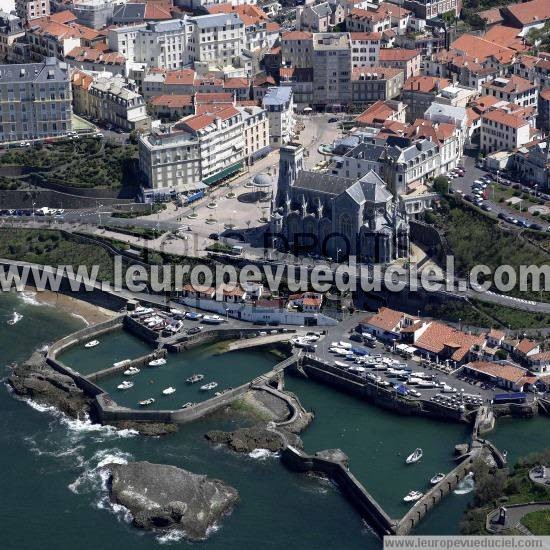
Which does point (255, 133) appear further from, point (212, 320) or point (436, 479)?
point (436, 479)

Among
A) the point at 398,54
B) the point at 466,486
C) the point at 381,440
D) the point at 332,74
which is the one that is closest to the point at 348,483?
Result: the point at 381,440

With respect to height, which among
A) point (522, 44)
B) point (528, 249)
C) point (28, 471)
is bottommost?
point (28, 471)

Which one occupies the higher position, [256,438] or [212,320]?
[212,320]

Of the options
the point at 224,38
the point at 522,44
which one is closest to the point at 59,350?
the point at 224,38

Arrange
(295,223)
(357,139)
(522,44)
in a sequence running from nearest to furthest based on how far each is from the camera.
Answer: (295,223), (357,139), (522,44)

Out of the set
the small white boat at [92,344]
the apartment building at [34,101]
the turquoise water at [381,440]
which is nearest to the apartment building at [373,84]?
the apartment building at [34,101]

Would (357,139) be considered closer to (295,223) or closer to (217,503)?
(295,223)

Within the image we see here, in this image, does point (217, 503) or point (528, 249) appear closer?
point (217, 503)
